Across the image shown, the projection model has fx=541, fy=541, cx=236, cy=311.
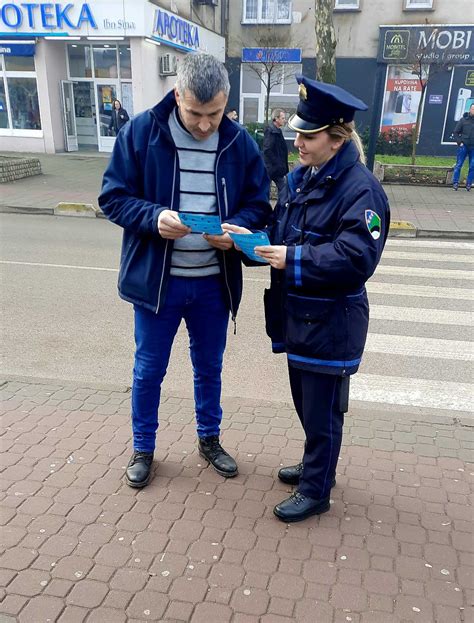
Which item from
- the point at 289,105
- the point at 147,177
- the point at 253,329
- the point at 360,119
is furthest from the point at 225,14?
the point at 147,177

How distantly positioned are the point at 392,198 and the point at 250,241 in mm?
11548

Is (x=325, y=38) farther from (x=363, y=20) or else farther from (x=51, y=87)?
(x=363, y=20)

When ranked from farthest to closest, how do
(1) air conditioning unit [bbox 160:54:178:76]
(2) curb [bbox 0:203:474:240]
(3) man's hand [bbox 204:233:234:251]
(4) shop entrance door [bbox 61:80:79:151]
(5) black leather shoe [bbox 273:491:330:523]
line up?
(4) shop entrance door [bbox 61:80:79:151], (1) air conditioning unit [bbox 160:54:178:76], (2) curb [bbox 0:203:474:240], (5) black leather shoe [bbox 273:491:330:523], (3) man's hand [bbox 204:233:234:251]

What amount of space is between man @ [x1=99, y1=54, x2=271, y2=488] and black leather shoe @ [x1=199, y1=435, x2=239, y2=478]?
0.35 m

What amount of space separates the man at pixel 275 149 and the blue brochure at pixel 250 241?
342 inches

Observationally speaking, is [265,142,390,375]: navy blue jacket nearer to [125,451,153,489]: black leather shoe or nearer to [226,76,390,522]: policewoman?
[226,76,390,522]: policewoman

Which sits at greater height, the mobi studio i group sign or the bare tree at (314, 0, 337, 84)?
the mobi studio i group sign

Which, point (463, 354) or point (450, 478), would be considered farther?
point (463, 354)

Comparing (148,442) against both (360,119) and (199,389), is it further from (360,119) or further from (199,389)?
(360,119)

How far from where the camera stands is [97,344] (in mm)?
4980

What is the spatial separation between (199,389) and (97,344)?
2.20m

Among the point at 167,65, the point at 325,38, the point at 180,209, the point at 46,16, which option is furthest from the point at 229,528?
the point at 46,16

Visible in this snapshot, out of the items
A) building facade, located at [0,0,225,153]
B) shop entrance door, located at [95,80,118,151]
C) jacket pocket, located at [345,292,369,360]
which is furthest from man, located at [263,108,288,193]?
shop entrance door, located at [95,80,118,151]

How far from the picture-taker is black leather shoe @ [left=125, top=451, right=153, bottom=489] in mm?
2893
